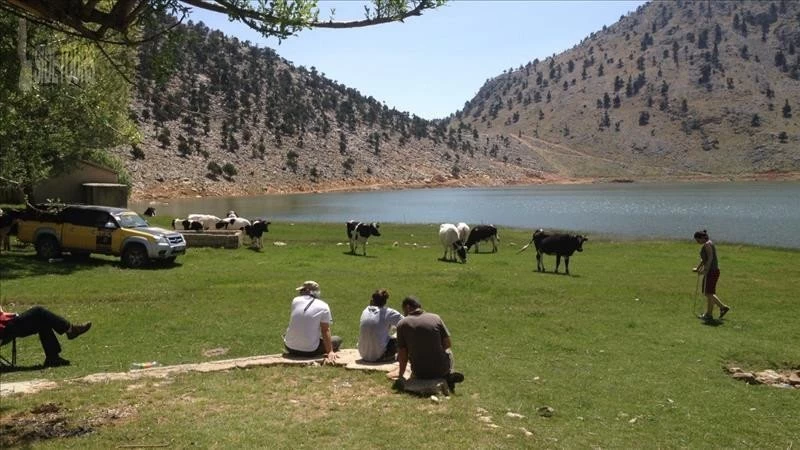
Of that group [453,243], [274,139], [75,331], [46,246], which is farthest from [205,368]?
[274,139]

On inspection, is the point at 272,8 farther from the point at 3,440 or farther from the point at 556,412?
the point at 556,412

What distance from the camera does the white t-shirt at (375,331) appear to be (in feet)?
37.8

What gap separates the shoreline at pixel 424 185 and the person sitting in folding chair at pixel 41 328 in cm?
7685

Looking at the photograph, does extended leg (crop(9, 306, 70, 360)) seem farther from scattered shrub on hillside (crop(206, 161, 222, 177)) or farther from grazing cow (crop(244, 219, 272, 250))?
scattered shrub on hillside (crop(206, 161, 222, 177))

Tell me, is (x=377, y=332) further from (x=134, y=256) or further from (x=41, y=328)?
(x=134, y=256)

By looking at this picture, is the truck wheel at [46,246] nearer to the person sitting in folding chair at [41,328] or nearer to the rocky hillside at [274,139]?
the person sitting in folding chair at [41,328]

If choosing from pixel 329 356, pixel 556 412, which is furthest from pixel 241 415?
pixel 556 412

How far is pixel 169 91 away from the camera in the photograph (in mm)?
124688

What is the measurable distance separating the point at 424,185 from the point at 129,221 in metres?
119

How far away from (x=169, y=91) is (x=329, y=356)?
124 metres

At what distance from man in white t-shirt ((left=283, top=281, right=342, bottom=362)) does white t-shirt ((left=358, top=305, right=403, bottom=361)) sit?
666 millimetres

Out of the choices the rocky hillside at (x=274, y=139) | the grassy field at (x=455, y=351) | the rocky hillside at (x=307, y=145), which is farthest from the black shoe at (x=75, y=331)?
the rocky hillside at (x=274, y=139)

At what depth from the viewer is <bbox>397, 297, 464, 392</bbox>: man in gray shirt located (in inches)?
400

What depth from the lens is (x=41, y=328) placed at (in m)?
11.5
